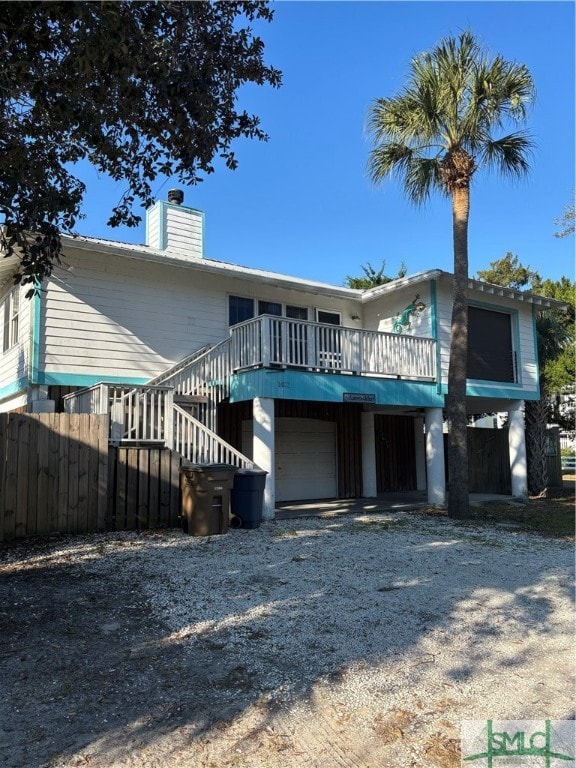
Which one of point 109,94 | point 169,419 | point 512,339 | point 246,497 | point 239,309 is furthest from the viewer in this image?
point 512,339

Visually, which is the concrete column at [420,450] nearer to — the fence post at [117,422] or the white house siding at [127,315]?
the white house siding at [127,315]

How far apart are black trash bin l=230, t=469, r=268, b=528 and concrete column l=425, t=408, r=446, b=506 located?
6091 mm

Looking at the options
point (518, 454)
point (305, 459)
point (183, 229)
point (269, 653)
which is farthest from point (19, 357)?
point (518, 454)

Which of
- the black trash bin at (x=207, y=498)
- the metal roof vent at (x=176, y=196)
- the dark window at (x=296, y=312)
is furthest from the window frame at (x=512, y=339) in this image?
the black trash bin at (x=207, y=498)

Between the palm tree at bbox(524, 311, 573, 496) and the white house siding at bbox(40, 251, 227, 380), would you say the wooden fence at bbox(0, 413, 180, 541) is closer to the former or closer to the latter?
the white house siding at bbox(40, 251, 227, 380)

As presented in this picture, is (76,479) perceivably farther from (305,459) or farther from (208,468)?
(305,459)

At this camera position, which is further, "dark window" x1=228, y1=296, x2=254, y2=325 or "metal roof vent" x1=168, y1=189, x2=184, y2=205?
"metal roof vent" x1=168, y1=189, x2=184, y2=205

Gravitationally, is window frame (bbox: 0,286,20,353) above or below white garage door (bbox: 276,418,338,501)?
above

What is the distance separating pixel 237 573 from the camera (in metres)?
6.86

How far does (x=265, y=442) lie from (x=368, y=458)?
18.9 feet

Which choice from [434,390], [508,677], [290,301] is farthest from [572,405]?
[508,677]

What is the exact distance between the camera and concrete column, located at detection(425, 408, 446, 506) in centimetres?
1443
